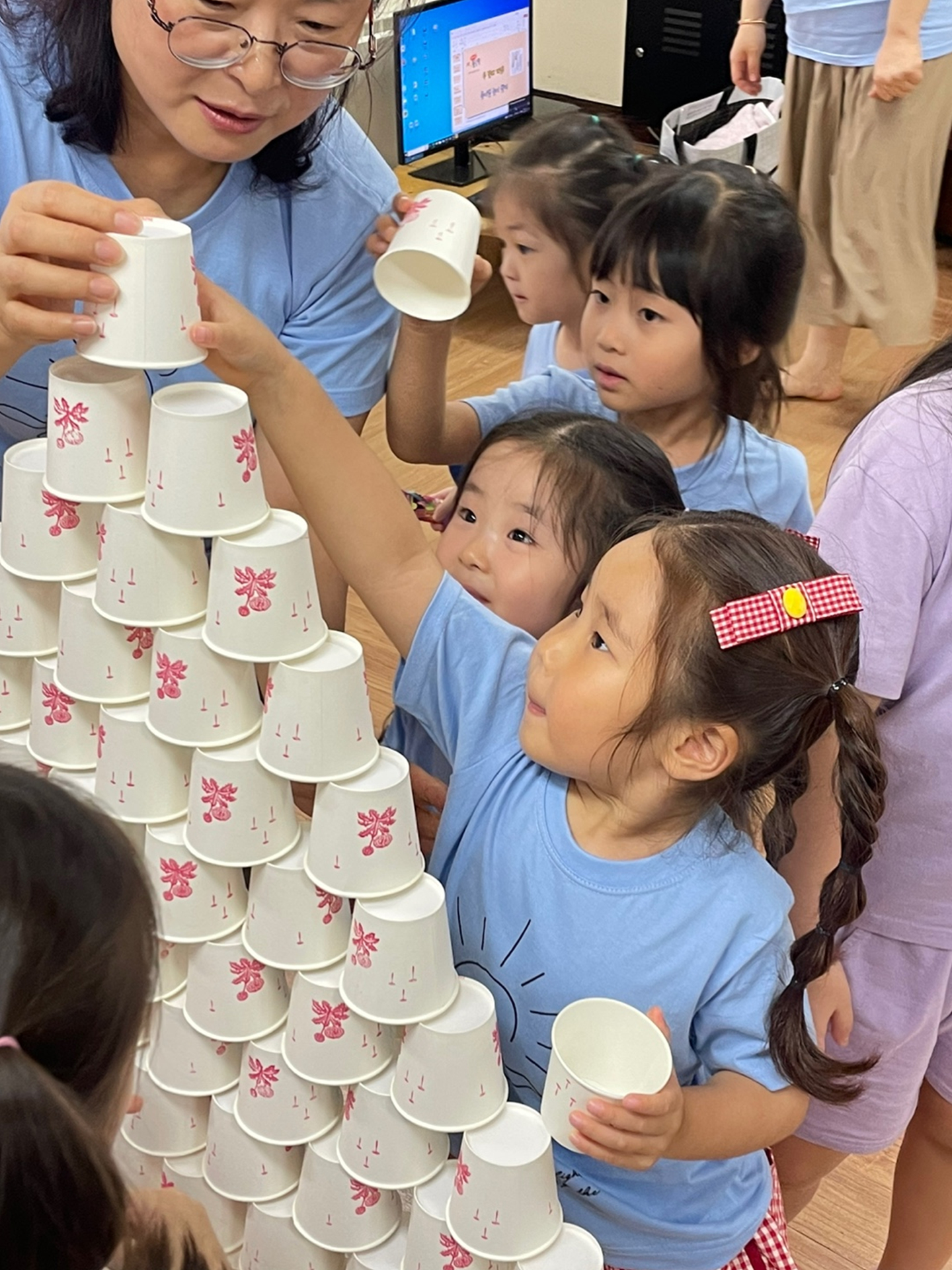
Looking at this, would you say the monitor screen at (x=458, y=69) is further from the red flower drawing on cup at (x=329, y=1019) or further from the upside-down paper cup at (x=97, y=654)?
the red flower drawing on cup at (x=329, y=1019)

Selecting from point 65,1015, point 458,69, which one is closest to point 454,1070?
point 65,1015

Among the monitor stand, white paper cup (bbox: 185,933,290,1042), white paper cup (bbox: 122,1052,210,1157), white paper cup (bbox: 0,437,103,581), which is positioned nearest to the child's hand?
white paper cup (bbox: 185,933,290,1042)

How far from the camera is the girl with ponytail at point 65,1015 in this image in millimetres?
551

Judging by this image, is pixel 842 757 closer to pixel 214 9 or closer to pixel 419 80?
pixel 214 9

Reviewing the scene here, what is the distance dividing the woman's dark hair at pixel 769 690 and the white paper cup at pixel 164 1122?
0.42 meters

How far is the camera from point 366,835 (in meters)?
0.81

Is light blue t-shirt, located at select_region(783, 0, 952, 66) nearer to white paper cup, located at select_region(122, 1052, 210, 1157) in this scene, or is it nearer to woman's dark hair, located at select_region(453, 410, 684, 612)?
woman's dark hair, located at select_region(453, 410, 684, 612)

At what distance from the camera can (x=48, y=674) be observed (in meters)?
0.89

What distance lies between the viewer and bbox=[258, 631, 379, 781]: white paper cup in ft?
2.61

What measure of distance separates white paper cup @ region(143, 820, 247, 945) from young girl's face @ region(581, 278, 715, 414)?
980 mm

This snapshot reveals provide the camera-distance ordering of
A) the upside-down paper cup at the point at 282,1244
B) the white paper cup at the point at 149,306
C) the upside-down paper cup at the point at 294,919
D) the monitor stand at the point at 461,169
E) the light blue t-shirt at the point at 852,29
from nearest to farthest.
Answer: the white paper cup at the point at 149,306, the upside-down paper cup at the point at 294,919, the upside-down paper cup at the point at 282,1244, the light blue t-shirt at the point at 852,29, the monitor stand at the point at 461,169

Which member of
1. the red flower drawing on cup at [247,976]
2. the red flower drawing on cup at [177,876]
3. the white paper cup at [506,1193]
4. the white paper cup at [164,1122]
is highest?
the red flower drawing on cup at [177,876]

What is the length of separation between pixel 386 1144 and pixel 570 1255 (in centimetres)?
13

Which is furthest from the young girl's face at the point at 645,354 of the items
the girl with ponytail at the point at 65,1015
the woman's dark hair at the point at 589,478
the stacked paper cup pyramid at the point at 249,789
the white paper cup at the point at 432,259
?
the girl with ponytail at the point at 65,1015
